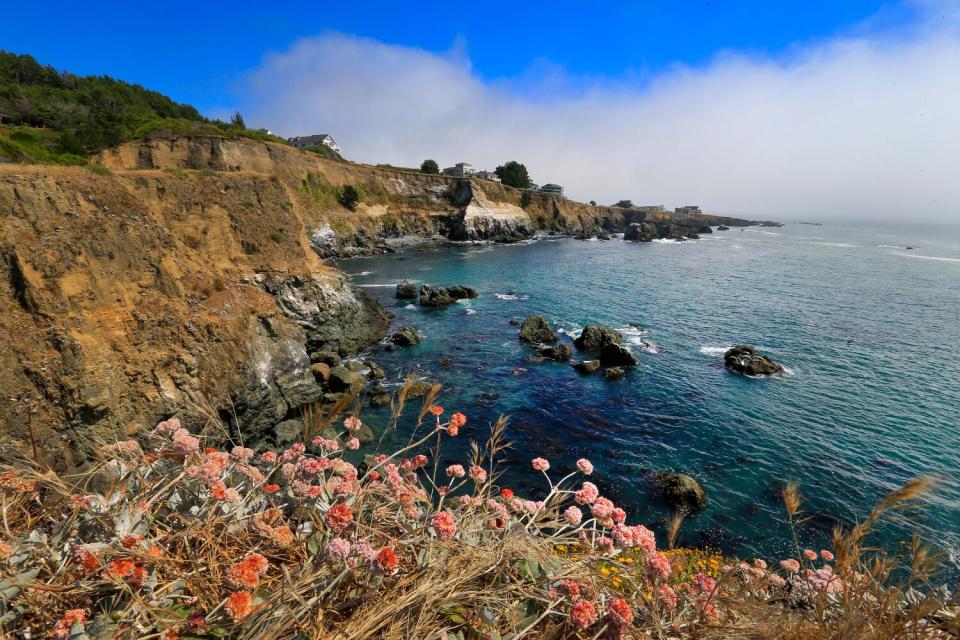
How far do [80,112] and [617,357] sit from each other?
80.1 meters

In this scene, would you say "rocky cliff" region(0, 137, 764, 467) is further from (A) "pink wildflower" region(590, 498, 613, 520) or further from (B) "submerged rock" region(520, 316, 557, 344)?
(B) "submerged rock" region(520, 316, 557, 344)

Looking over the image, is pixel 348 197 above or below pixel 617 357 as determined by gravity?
above

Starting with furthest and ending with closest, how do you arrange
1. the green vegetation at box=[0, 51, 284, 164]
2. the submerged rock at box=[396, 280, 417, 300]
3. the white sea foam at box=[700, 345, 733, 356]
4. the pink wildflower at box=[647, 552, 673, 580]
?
the green vegetation at box=[0, 51, 284, 164]
the submerged rock at box=[396, 280, 417, 300]
the white sea foam at box=[700, 345, 733, 356]
the pink wildflower at box=[647, 552, 673, 580]

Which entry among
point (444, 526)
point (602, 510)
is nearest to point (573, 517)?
point (602, 510)

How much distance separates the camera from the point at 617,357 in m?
25.4

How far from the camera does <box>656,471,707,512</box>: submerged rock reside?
1364 centimetres

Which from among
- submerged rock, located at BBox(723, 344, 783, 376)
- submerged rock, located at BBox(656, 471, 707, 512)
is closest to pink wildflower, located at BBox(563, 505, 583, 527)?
submerged rock, located at BBox(656, 471, 707, 512)

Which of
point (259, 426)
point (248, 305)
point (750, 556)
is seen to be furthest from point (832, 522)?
point (248, 305)

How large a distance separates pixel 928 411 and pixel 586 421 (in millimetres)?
18179

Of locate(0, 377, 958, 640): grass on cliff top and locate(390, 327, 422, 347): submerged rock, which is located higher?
locate(0, 377, 958, 640): grass on cliff top

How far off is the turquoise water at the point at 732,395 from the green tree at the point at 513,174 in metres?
74.0

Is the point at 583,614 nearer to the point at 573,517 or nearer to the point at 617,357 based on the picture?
the point at 573,517

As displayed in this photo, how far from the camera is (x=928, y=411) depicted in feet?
64.8

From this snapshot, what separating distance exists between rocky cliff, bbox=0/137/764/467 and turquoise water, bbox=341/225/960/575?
6.61m
